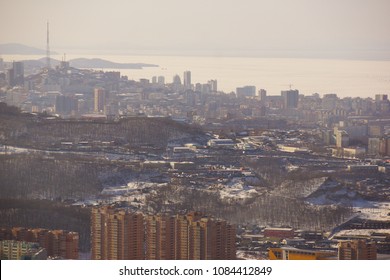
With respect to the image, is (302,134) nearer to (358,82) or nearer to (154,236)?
(358,82)

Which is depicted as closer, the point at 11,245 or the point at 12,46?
the point at 11,245

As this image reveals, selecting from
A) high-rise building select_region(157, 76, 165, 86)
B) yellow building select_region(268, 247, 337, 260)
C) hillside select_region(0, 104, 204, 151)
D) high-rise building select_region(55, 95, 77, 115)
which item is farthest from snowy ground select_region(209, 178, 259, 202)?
Result: high-rise building select_region(157, 76, 165, 86)

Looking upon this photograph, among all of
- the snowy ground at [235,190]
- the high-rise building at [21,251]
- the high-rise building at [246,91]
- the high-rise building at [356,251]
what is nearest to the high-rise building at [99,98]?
the high-rise building at [246,91]

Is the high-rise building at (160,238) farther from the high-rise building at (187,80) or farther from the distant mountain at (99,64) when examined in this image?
the high-rise building at (187,80)

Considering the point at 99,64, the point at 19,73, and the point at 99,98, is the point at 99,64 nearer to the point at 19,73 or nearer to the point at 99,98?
the point at 99,98

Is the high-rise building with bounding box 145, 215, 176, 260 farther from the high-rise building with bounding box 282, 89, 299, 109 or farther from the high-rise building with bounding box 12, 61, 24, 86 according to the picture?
the high-rise building with bounding box 12, 61, 24, 86

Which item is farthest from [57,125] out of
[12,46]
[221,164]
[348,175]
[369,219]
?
[369,219]

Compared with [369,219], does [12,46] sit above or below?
above
